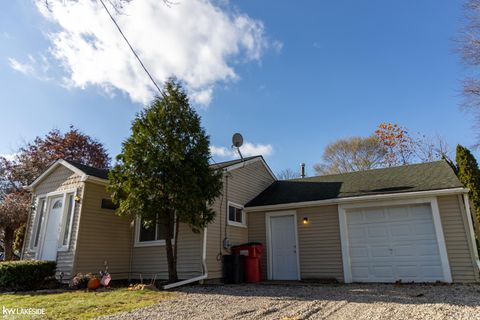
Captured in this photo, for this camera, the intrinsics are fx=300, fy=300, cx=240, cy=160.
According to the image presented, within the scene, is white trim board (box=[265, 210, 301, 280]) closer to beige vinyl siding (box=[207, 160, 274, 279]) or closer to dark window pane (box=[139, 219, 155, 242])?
beige vinyl siding (box=[207, 160, 274, 279])

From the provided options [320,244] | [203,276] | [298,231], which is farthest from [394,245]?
[203,276]

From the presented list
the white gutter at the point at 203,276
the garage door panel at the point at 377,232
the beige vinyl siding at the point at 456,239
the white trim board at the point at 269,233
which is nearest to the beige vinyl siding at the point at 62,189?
the white gutter at the point at 203,276

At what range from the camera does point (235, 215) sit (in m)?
10.6

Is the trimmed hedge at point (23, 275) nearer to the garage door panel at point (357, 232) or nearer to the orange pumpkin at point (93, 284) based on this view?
the orange pumpkin at point (93, 284)

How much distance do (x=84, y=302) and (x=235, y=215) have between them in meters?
5.69

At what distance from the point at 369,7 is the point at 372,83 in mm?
3908

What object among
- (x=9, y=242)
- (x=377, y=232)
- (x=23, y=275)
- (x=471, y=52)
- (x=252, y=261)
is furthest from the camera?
(x=9, y=242)

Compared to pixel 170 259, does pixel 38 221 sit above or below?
above

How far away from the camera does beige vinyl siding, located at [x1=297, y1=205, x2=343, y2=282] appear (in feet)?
30.6

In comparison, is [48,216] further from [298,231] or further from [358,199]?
[358,199]

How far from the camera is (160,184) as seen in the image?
802 centimetres

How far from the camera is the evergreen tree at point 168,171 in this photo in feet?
26.1

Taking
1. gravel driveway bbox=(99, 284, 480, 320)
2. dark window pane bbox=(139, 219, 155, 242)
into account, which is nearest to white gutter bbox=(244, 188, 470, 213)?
gravel driveway bbox=(99, 284, 480, 320)

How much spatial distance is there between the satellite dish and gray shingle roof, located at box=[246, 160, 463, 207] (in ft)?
7.28
